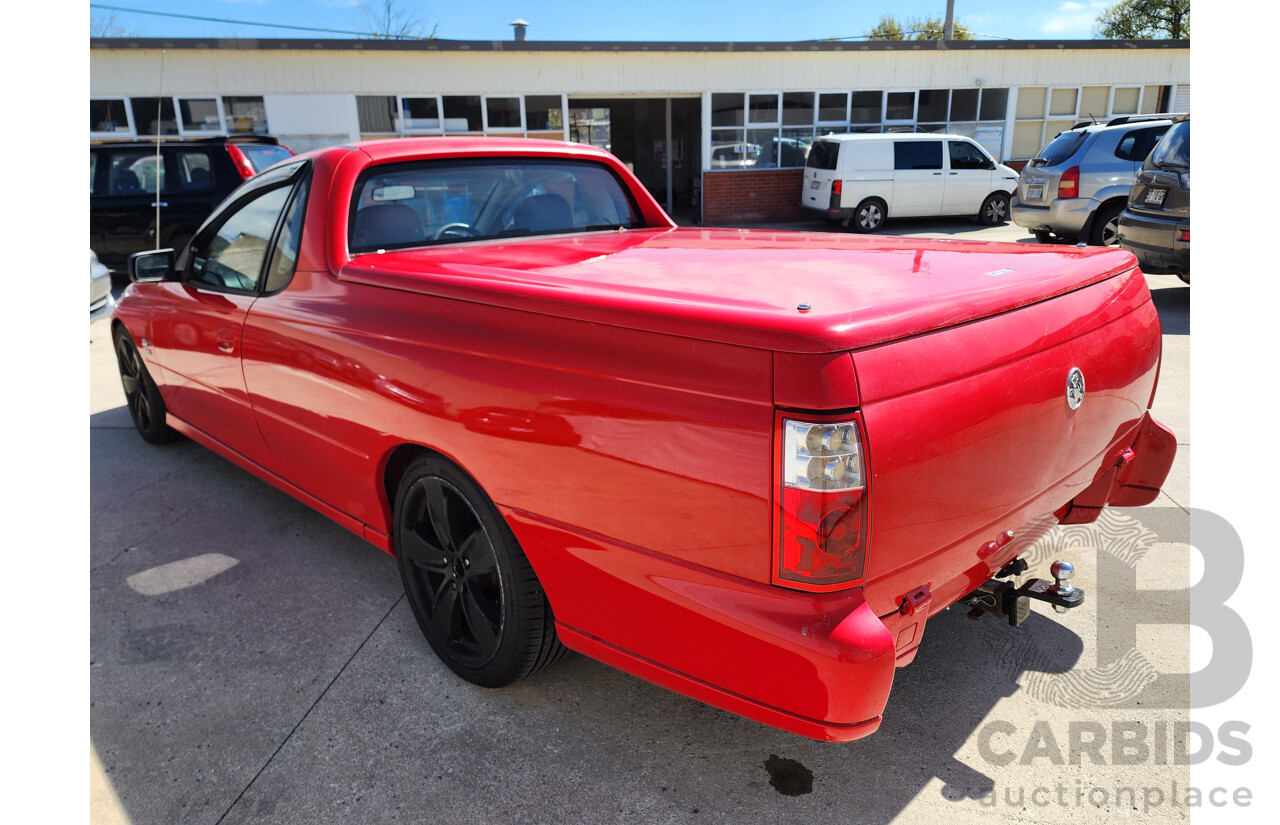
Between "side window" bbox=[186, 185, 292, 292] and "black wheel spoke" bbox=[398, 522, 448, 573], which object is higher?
"side window" bbox=[186, 185, 292, 292]

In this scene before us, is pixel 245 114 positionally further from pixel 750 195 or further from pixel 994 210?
pixel 994 210

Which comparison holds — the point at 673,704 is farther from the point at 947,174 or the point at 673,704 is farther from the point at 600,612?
the point at 947,174

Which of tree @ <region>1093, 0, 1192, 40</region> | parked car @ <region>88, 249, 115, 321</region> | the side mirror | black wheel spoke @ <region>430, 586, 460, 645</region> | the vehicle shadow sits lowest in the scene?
the vehicle shadow

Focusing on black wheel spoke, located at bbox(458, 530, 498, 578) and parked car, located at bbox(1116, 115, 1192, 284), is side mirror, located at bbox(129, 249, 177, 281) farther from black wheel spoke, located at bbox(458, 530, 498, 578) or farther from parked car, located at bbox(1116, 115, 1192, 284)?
parked car, located at bbox(1116, 115, 1192, 284)

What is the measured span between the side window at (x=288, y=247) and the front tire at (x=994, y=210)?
1532 cm

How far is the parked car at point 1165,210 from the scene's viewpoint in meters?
7.40

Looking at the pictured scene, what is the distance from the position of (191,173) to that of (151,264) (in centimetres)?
816

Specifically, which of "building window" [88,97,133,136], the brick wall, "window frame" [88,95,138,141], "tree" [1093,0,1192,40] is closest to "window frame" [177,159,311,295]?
the brick wall

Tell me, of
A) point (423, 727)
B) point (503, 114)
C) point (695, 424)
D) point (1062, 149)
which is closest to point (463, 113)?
point (503, 114)

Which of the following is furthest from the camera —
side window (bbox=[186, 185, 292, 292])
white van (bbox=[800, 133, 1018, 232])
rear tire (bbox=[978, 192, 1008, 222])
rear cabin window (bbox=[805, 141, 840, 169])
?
rear tire (bbox=[978, 192, 1008, 222])

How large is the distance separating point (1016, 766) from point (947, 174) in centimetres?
1528

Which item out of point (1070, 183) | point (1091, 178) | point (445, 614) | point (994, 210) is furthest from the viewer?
point (994, 210)

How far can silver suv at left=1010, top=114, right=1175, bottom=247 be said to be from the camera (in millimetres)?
10336

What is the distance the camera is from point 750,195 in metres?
18.1
